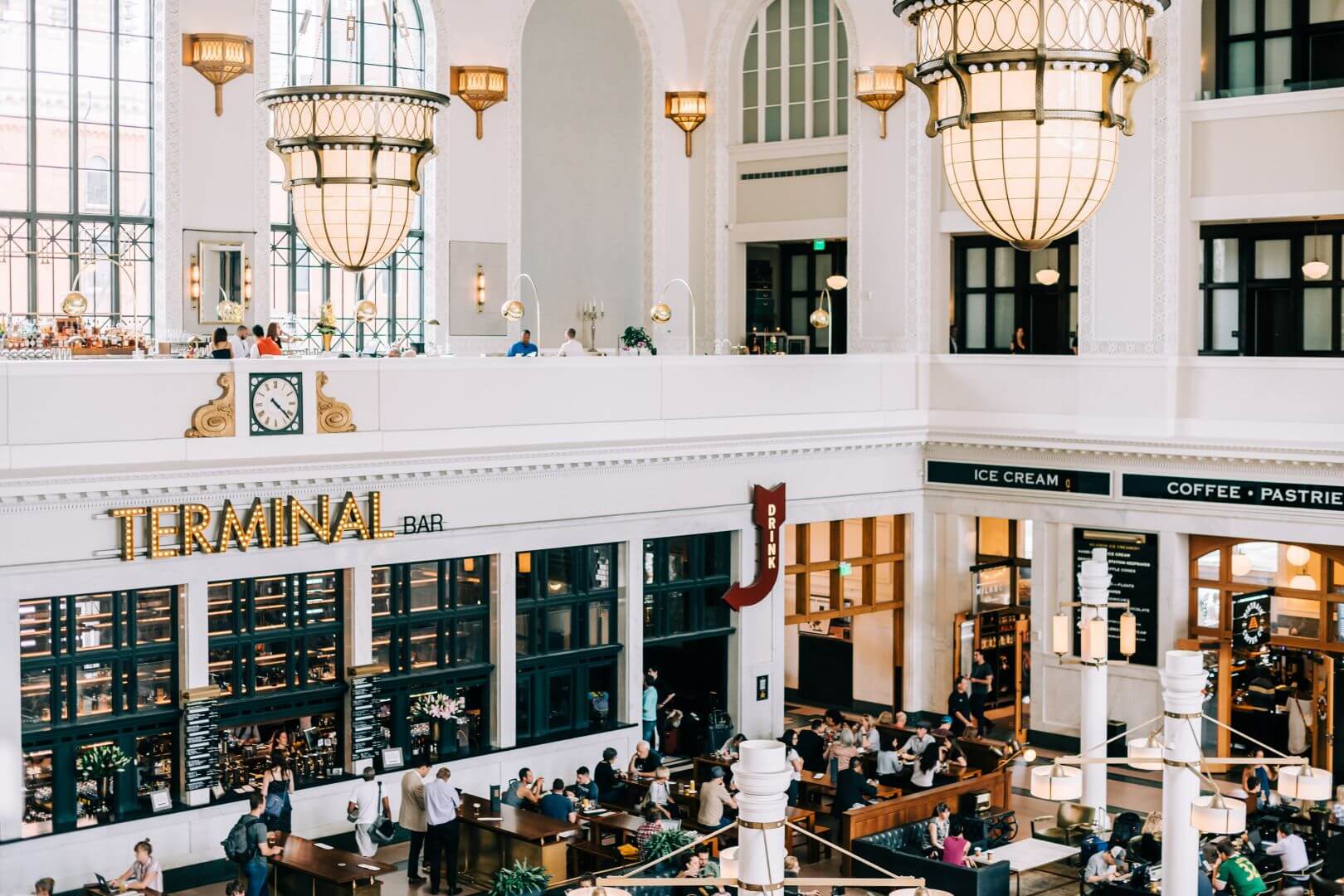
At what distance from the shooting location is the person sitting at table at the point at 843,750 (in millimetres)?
16391

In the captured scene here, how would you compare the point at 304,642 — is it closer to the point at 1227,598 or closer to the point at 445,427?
the point at 445,427

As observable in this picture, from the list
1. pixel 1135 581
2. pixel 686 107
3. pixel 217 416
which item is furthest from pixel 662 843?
pixel 686 107

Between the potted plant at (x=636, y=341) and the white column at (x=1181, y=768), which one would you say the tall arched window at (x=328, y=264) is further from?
the white column at (x=1181, y=768)

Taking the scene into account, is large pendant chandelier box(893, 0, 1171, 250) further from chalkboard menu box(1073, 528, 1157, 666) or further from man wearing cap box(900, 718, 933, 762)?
chalkboard menu box(1073, 528, 1157, 666)

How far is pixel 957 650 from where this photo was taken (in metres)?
19.7

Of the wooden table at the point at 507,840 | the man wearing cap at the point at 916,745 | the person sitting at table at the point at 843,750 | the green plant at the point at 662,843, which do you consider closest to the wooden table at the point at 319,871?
the wooden table at the point at 507,840

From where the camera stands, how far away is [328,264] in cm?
1903

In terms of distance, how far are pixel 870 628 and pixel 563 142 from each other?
7.07 m

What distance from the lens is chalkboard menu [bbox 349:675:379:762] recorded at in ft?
50.1

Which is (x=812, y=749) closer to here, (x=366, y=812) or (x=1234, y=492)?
(x=366, y=812)

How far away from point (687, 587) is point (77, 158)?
7.78 m

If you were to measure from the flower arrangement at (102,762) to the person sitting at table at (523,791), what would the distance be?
10.9ft

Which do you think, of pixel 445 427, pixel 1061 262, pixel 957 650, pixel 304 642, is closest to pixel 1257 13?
pixel 1061 262

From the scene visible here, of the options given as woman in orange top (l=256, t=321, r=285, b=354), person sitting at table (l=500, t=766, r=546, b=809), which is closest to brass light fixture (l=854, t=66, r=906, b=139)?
woman in orange top (l=256, t=321, r=285, b=354)
